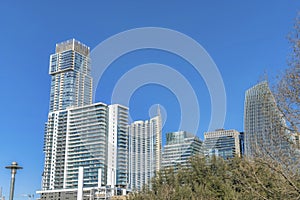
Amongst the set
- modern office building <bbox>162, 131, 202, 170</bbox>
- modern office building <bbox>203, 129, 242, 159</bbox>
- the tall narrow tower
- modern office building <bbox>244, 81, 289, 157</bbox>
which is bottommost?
modern office building <bbox>244, 81, 289, 157</bbox>

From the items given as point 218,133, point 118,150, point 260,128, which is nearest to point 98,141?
point 118,150

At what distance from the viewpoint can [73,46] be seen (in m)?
157

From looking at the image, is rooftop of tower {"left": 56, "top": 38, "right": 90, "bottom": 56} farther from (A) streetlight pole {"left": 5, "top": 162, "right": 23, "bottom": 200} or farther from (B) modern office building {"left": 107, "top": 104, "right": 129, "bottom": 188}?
(A) streetlight pole {"left": 5, "top": 162, "right": 23, "bottom": 200}

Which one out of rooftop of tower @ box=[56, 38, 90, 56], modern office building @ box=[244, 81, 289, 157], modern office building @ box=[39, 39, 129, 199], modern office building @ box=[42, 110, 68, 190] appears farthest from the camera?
rooftop of tower @ box=[56, 38, 90, 56]

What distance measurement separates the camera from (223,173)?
81.8 feet

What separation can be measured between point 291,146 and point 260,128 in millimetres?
1450

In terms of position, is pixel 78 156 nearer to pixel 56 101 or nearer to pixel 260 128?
pixel 56 101

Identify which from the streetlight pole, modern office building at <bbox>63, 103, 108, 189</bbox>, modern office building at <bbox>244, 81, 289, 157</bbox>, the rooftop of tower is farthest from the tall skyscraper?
modern office building at <bbox>244, 81, 289, 157</bbox>

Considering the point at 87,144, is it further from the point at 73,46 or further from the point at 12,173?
the point at 12,173

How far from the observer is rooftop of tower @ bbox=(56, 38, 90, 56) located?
157 metres

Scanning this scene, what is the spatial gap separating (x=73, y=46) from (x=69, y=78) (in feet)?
44.6

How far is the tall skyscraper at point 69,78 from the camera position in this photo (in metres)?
147

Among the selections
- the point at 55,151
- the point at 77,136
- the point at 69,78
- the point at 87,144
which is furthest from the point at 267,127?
the point at 69,78

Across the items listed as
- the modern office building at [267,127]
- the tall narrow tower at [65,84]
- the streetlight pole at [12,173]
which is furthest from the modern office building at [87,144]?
the modern office building at [267,127]
